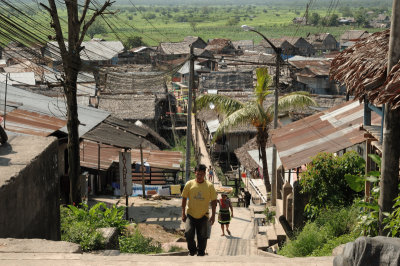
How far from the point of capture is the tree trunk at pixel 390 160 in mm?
5793

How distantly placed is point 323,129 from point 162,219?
4.99 meters

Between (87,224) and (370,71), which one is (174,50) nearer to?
(87,224)

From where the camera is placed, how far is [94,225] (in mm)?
7668

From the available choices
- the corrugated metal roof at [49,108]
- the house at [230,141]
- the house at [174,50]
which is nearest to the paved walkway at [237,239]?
the corrugated metal roof at [49,108]

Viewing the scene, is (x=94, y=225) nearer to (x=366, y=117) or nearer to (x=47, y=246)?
(x=47, y=246)

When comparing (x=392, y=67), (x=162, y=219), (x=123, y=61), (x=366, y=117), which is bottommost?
(x=162, y=219)

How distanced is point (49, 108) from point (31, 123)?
2048 millimetres

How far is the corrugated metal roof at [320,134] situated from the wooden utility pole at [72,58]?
4.12 metres

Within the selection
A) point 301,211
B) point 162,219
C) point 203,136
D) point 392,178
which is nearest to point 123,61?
point 203,136

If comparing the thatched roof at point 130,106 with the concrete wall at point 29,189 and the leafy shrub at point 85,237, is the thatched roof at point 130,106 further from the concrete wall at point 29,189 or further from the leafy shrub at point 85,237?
the leafy shrub at point 85,237

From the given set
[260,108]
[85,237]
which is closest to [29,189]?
[85,237]

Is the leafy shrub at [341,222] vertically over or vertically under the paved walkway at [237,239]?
over

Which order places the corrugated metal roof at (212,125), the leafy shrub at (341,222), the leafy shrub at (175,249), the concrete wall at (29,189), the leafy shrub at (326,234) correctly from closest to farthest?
the concrete wall at (29,189)
the leafy shrub at (326,234)
the leafy shrub at (341,222)
the leafy shrub at (175,249)
the corrugated metal roof at (212,125)

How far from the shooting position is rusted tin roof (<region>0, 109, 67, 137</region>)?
11.1 metres
